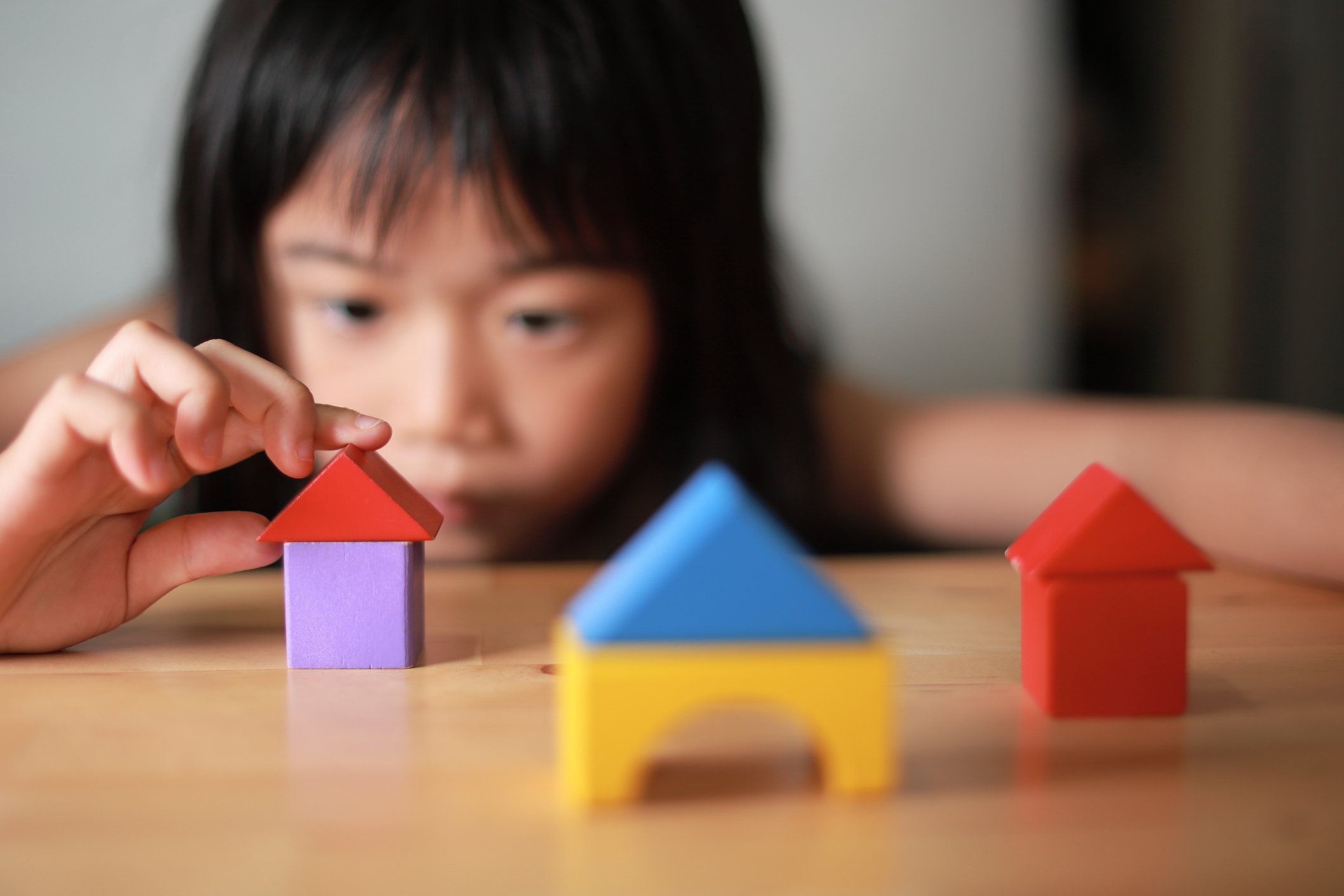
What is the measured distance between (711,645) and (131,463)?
1.16ft

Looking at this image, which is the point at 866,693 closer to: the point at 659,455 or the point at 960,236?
the point at 659,455

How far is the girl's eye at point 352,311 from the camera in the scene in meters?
1.14

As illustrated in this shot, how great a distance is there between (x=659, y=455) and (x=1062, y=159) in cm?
128

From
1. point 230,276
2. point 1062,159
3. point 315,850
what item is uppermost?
point 1062,159

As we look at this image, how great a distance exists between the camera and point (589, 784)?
1.43 feet

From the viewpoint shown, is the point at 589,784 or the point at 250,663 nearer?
the point at 589,784

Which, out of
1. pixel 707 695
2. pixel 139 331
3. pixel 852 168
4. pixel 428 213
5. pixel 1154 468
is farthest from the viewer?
pixel 852 168

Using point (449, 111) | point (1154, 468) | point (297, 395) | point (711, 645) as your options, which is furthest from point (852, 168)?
point (711, 645)

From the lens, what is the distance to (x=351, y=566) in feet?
2.07

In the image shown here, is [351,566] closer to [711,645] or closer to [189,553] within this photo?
[189,553]

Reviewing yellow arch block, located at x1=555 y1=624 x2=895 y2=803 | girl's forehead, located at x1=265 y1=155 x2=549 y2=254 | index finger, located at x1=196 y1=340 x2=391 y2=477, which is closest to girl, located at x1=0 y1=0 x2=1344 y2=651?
girl's forehead, located at x1=265 y1=155 x2=549 y2=254

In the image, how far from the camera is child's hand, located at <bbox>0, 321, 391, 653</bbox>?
625 millimetres

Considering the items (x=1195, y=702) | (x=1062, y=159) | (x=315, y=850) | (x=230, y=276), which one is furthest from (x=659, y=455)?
(x=1062, y=159)

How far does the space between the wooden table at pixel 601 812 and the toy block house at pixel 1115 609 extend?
0.01m
